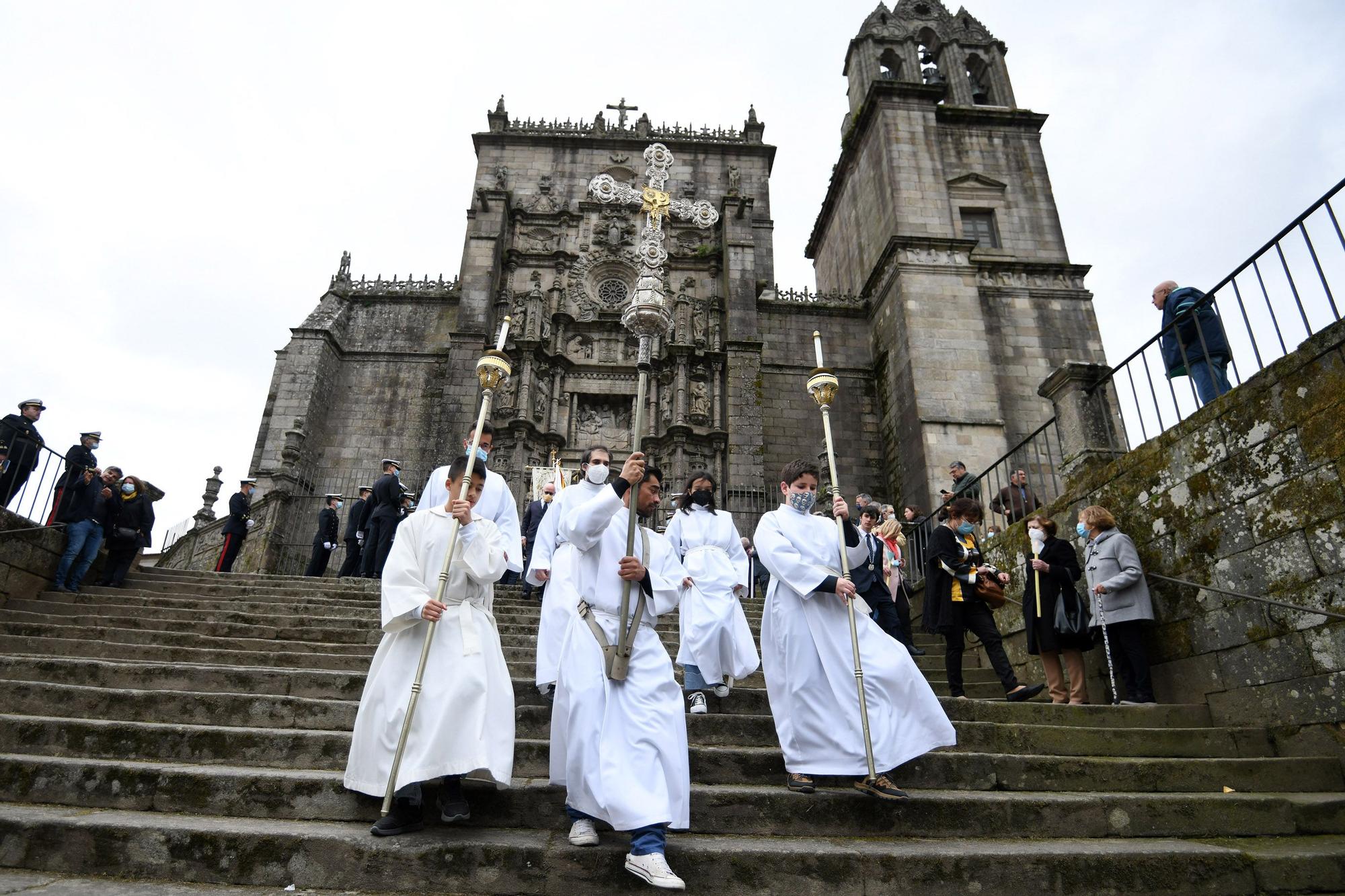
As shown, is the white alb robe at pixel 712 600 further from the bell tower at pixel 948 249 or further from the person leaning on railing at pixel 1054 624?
the bell tower at pixel 948 249

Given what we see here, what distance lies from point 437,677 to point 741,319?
17250 millimetres

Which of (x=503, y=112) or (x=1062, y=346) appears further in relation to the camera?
(x=503, y=112)

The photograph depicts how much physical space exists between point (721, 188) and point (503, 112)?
7648 mm

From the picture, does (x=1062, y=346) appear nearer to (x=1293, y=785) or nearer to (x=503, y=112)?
(x=1293, y=785)

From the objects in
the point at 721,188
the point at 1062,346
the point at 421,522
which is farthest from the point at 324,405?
the point at 1062,346

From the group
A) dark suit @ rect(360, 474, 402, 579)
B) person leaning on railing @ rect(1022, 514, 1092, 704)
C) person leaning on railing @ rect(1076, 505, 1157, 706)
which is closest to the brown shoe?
person leaning on railing @ rect(1076, 505, 1157, 706)

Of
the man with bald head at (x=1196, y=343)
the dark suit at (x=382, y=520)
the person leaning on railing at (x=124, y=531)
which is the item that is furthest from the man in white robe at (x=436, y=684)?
the person leaning on railing at (x=124, y=531)

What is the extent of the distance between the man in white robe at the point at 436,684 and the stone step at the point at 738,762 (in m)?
0.83

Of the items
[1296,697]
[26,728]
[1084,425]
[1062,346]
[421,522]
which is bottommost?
[26,728]

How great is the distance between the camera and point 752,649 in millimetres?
5820

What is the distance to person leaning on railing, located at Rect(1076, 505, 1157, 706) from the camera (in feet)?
18.7

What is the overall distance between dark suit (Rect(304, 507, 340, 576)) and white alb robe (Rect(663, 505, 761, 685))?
799cm

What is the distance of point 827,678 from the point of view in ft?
14.1

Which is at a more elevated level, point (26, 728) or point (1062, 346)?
point (1062, 346)
